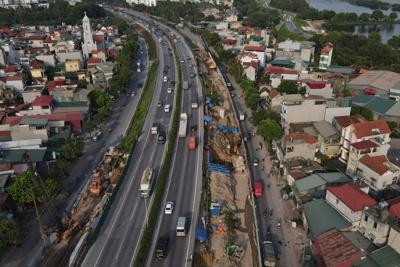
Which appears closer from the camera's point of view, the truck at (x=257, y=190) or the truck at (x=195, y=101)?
the truck at (x=257, y=190)

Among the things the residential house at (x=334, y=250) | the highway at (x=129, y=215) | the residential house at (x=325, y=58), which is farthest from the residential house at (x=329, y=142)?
the residential house at (x=325, y=58)

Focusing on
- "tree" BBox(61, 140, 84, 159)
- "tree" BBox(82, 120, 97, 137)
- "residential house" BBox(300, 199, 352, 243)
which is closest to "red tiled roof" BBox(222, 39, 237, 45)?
"tree" BBox(82, 120, 97, 137)

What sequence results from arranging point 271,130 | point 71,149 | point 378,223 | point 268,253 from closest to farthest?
1. point 378,223
2. point 268,253
3. point 71,149
4. point 271,130

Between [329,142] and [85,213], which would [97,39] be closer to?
[85,213]

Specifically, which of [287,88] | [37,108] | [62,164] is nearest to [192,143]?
[62,164]

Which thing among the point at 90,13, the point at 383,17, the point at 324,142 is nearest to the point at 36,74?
the point at 324,142

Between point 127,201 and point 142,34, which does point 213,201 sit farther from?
point 142,34

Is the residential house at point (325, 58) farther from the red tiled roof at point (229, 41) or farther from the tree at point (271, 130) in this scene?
the tree at point (271, 130)
